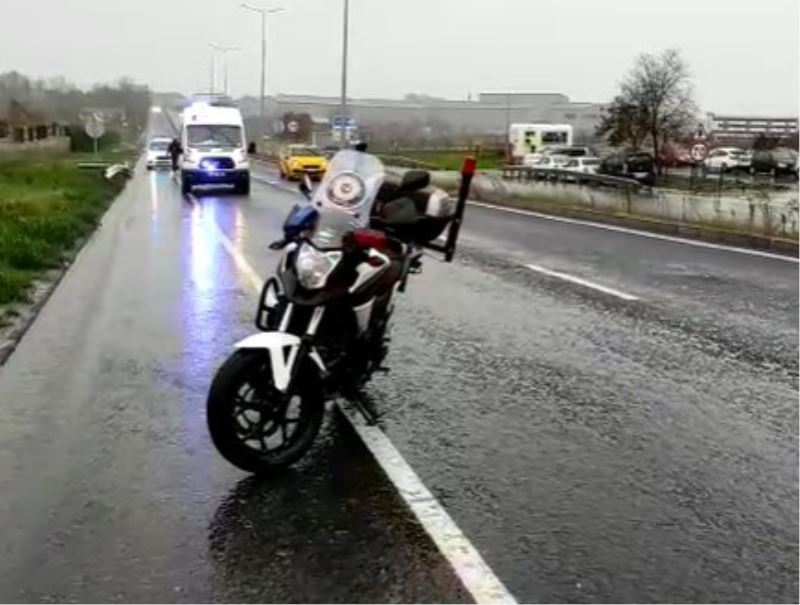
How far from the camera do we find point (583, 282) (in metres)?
12.9

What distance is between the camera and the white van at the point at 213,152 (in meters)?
34.5

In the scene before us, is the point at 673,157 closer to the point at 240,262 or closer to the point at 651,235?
the point at 651,235

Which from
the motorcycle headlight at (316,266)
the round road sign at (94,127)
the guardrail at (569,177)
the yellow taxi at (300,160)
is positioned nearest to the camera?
the motorcycle headlight at (316,266)

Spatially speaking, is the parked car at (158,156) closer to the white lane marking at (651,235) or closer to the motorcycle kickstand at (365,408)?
the white lane marking at (651,235)

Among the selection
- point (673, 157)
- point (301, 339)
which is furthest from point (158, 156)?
point (301, 339)

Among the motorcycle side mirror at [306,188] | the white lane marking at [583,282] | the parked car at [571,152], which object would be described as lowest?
the white lane marking at [583,282]

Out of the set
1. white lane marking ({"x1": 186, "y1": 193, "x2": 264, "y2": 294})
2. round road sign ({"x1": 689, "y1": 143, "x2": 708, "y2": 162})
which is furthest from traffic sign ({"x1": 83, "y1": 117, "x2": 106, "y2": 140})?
white lane marking ({"x1": 186, "y1": 193, "x2": 264, "y2": 294})

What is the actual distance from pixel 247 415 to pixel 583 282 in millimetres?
8193

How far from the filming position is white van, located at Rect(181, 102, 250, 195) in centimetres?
3453

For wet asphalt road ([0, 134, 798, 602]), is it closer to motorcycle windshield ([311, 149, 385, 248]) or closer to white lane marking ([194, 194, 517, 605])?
white lane marking ([194, 194, 517, 605])

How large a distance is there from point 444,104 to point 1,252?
90.5m

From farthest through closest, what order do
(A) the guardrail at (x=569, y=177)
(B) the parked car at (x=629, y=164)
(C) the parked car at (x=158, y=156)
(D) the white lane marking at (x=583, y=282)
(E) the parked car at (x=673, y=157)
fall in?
(E) the parked car at (x=673, y=157)
(C) the parked car at (x=158, y=156)
(B) the parked car at (x=629, y=164)
(A) the guardrail at (x=569, y=177)
(D) the white lane marking at (x=583, y=282)

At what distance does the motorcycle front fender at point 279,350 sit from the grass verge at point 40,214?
605 centimetres

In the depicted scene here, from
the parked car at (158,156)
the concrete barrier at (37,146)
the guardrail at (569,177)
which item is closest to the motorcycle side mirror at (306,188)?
the guardrail at (569,177)
